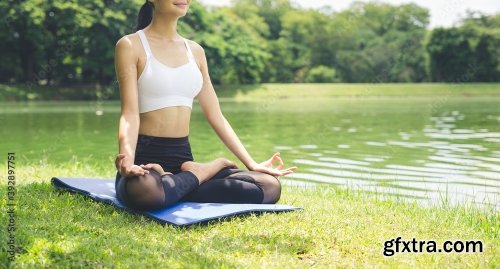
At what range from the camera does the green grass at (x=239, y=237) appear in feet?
10.7

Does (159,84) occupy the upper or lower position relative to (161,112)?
upper

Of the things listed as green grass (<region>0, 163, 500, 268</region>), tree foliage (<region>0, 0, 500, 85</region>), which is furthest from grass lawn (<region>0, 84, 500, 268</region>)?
tree foliage (<region>0, 0, 500, 85</region>)

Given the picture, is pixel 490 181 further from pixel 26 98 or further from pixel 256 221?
pixel 26 98

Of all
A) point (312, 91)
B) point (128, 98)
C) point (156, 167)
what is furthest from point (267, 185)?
point (312, 91)

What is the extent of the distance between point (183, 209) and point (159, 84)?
0.94 m

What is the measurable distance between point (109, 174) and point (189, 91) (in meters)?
3.06

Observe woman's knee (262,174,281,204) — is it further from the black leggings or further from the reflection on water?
the reflection on water

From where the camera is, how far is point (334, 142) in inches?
494

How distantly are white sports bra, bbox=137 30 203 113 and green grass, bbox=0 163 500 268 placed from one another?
2.74 feet

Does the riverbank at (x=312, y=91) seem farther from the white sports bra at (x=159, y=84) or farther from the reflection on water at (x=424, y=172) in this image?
the white sports bra at (x=159, y=84)

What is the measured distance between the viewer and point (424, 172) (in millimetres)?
8406

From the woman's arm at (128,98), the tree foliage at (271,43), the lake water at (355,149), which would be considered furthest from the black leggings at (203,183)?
the tree foliage at (271,43)

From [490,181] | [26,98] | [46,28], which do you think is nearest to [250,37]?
[46,28]

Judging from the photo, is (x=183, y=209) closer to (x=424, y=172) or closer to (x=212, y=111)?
(x=212, y=111)
